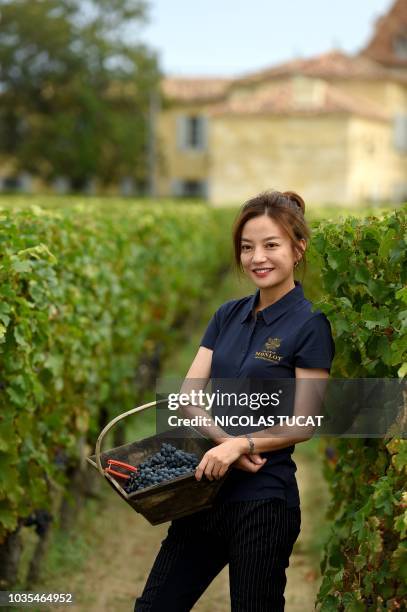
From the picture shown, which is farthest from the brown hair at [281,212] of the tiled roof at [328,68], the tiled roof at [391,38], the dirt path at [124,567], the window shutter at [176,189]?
the tiled roof at [391,38]

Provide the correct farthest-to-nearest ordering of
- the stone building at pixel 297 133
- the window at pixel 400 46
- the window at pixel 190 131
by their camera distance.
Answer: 1. the window at pixel 400 46
2. the window at pixel 190 131
3. the stone building at pixel 297 133

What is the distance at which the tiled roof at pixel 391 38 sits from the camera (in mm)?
54812

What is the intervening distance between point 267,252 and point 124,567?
3504 millimetres

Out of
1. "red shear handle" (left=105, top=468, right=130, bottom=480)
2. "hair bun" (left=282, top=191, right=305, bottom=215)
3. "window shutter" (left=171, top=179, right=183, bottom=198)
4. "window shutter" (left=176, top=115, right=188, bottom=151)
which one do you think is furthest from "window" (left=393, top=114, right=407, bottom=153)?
"red shear handle" (left=105, top=468, right=130, bottom=480)

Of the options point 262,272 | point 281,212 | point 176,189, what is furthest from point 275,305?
point 176,189

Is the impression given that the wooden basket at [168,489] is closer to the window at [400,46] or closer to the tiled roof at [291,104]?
the tiled roof at [291,104]

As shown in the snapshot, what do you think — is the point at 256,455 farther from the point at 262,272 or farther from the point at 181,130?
the point at 181,130

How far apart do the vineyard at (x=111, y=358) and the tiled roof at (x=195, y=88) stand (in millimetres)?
45760

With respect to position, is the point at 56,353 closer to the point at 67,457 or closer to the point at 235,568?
the point at 67,457

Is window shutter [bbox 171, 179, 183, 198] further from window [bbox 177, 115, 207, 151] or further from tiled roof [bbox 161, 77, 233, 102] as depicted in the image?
tiled roof [bbox 161, 77, 233, 102]

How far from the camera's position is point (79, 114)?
50969 mm

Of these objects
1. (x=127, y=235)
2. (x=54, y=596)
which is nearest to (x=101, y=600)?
(x=54, y=596)

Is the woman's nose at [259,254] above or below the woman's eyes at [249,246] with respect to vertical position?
below

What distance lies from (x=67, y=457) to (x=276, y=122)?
3849cm
